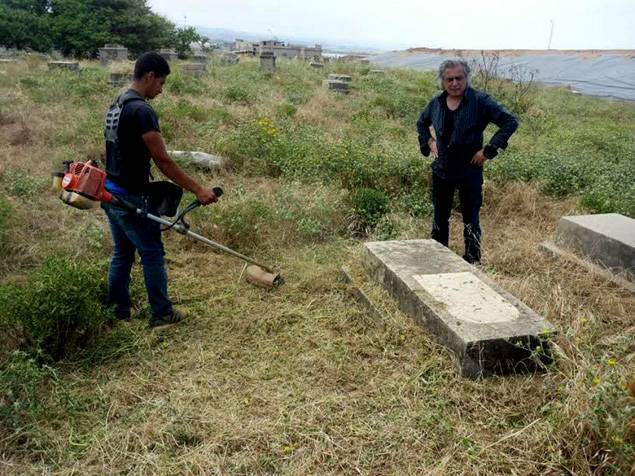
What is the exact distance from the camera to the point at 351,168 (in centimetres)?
589

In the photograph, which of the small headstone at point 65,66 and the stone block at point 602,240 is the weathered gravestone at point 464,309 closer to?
the stone block at point 602,240

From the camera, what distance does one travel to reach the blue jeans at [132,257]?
3.14m

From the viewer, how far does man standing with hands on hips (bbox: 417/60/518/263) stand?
12.2 ft

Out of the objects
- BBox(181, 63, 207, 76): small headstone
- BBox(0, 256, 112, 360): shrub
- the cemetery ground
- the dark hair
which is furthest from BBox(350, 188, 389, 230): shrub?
BBox(181, 63, 207, 76): small headstone

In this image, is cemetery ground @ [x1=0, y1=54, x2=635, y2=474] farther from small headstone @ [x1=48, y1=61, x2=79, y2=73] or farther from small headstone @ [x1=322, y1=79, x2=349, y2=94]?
small headstone @ [x1=48, y1=61, x2=79, y2=73]

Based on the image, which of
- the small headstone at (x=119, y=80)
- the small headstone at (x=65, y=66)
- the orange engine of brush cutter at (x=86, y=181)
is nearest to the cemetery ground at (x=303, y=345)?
the orange engine of brush cutter at (x=86, y=181)

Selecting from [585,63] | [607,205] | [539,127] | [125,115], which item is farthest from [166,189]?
[585,63]

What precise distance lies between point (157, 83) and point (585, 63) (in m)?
22.3

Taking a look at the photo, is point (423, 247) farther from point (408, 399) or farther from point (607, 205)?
point (607, 205)

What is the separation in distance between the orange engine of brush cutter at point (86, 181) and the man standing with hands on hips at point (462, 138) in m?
2.43

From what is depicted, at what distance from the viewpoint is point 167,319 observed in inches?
133

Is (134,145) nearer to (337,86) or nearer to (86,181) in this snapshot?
(86,181)

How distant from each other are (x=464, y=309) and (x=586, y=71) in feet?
67.5

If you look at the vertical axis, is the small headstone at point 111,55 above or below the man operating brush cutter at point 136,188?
above
